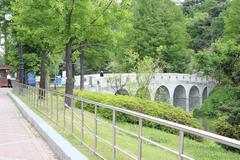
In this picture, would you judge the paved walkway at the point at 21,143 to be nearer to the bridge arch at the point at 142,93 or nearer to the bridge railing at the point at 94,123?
the bridge railing at the point at 94,123

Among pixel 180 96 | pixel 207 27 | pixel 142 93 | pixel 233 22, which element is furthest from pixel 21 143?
pixel 207 27

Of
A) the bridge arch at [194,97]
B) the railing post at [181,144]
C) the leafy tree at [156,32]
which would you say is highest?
the leafy tree at [156,32]

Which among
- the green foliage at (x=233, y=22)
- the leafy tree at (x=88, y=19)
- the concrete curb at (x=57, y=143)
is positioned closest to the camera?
the concrete curb at (x=57, y=143)

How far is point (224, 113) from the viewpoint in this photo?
22.2 metres

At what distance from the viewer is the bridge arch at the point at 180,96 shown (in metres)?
71.3

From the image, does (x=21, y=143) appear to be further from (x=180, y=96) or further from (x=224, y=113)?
(x=180, y=96)

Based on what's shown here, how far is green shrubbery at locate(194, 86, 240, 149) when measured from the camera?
1753 cm

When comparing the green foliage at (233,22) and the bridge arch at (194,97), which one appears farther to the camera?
the bridge arch at (194,97)

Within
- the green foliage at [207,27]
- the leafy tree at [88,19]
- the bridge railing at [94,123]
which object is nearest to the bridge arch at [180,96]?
the green foliage at [207,27]

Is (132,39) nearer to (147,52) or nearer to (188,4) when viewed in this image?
(147,52)

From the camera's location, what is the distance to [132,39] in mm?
64938

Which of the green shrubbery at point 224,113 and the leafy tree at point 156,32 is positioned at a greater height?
the leafy tree at point 156,32

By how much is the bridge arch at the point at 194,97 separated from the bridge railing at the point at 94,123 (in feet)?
187

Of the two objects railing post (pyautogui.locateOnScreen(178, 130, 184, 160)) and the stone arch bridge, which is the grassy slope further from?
the stone arch bridge
